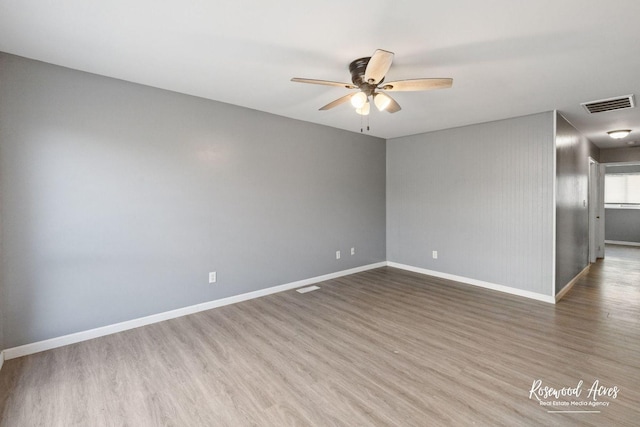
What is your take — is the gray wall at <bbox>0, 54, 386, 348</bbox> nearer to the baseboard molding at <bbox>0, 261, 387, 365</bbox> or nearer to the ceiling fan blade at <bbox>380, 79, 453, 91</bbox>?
the baseboard molding at <bbox>0, 261, 387, 365</bbox>

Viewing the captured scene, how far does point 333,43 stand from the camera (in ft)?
7.11

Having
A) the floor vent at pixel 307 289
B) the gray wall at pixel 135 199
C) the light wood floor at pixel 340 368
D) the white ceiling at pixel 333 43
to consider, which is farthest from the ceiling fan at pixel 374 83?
the floor vent at pixel 307 289

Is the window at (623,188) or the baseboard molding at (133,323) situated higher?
the window at (623,188)

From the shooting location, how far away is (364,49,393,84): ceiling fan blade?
6.02 ft

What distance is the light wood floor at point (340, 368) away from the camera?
1827mm

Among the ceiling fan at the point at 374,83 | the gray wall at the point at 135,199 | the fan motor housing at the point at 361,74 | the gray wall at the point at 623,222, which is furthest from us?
the gray wall at the point at 623,222

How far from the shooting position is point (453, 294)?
4.06 meters

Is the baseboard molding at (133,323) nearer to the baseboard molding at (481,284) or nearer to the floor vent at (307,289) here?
the floor vent at (307,289)

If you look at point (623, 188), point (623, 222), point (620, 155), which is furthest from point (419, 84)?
point (623, 188)

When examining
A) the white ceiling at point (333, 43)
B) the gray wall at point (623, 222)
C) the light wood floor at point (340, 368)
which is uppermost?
the white ceiling at point (333, 43)

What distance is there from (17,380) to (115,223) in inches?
53.0

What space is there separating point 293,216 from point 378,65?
2658 mm

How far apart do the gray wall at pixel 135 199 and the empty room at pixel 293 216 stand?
2 cm

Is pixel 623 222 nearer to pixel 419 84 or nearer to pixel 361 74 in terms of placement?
pixel 419 84
